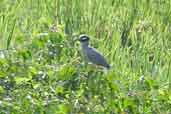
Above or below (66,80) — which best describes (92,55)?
below

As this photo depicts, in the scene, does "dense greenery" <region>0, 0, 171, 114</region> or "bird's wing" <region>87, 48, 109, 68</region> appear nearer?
"dense greenery" <region>0, 0, 171, 114</region>

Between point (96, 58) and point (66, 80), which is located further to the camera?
point (96, 58)

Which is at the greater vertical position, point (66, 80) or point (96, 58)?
point (66, 80)

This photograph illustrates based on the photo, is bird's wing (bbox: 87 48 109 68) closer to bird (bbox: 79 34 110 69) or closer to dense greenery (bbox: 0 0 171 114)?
bird (bbox: 79 34 110 69)

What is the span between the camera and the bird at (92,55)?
3.35 metres

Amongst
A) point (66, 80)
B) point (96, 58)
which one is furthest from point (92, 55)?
point (66, 80)

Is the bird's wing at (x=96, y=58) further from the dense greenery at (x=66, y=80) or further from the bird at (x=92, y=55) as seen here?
the dense greenery at (x=66, y=80)

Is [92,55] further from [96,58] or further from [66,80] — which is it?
[66,80]

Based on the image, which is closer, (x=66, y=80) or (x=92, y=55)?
(x=66, y=80)

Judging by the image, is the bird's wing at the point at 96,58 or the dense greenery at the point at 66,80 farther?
the bird's wing at the point at 96,58

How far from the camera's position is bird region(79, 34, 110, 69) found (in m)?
3.35

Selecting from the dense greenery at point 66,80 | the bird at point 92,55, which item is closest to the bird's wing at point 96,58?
the bird at point 92,55

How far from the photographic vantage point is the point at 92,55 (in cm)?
345

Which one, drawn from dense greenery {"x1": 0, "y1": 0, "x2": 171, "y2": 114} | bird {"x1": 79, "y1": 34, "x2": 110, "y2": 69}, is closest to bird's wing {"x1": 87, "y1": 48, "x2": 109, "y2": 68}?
bird {"x1": 79, "y1": 34, "x2": 110, "y2": 69}
